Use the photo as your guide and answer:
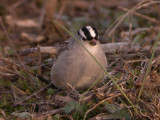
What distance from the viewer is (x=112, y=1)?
959cm

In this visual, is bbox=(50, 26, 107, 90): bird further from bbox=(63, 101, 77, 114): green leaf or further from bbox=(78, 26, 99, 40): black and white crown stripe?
bbox=(63, 101, 77, 114): green leaf

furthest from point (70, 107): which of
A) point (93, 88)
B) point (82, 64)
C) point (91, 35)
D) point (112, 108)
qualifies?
point (91, 35)

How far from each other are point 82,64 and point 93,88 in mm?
743

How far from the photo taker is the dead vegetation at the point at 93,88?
3531 millimetres

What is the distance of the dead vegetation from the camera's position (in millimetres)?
3531

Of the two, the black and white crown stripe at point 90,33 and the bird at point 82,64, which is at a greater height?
the black and white crown stripe at point 90,33

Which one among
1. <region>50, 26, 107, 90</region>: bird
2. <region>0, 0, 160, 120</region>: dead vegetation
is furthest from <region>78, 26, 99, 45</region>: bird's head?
<region>0, 0, 160, 120</region>: dead vegetation

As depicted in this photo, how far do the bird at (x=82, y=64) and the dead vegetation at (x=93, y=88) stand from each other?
0.70ft

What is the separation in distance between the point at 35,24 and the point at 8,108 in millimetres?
4796

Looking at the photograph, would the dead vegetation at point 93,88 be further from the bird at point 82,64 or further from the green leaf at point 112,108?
the bird at point 82,64

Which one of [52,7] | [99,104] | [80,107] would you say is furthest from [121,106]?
[52,7]

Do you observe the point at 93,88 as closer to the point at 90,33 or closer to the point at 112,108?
the point at 112,108

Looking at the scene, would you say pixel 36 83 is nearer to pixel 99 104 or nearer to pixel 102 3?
pixel 99 104

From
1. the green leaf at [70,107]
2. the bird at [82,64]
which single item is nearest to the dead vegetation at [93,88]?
the green leaf at [70,107]
